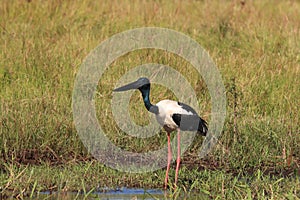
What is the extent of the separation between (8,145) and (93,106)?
0.94m

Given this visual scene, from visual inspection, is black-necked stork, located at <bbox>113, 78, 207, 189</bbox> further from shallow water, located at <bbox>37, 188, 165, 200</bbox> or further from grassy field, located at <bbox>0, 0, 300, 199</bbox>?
shallow water, located at <bbox>37, 188, 165, 200</bbox>

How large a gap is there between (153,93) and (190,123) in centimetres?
133

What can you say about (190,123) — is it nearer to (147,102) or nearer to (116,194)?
(147,102)

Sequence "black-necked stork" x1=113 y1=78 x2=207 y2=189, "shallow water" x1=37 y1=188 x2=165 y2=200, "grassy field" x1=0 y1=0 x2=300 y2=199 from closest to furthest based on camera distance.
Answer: "shallow water" x1=37 y1=188 x2=165 y2=200 → "grassy field" x1=0 y1=0 x2=300 y2=199 → "black-necked stork" x1=113 y1=78 x2=207 y2=189

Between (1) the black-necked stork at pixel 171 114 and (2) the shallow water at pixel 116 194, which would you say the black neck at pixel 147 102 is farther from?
(2) the shallow water at pixel 116 194

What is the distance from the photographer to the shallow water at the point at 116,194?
487 cm

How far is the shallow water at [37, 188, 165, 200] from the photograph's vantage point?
16.0 feet

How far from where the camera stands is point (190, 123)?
5.63m

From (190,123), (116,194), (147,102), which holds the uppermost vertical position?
(147,102)

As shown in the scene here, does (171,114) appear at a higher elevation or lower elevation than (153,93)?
lower

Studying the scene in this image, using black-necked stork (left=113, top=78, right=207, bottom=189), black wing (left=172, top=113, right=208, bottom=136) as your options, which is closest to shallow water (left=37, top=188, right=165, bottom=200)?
black-necked stork (left=113, top=78, right=207, bottom=189)

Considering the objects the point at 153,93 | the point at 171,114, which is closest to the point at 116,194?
the point at 171,114

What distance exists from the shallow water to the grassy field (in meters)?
0.06

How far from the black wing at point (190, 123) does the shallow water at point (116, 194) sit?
63 cm
